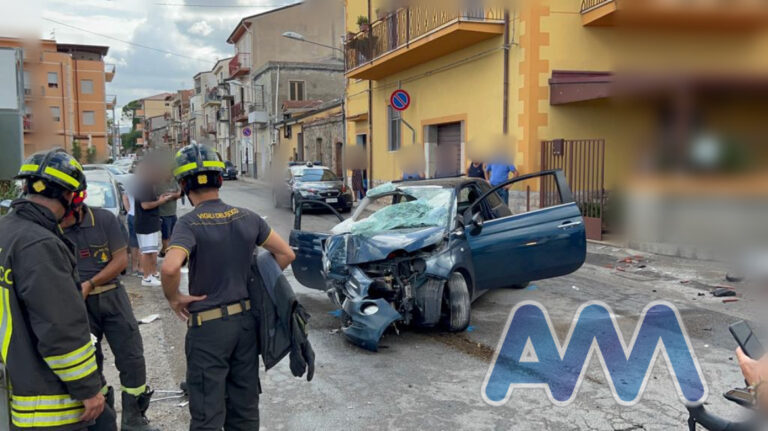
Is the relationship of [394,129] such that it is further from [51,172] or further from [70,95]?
[70,95]

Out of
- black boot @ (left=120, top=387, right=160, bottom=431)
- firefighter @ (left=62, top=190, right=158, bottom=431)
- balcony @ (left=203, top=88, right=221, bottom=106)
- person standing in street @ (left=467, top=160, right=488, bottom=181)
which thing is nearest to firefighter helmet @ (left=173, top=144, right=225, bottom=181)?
firefighter @ (left=62, top=190, right=158, bottom=431)

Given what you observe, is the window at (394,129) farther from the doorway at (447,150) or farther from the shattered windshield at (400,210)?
the shattered windshield at (400,210)

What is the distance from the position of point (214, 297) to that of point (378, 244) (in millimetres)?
2735

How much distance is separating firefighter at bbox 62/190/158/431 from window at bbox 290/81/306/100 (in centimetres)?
3997

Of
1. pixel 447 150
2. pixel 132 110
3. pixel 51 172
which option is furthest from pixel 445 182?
pixel 132 110

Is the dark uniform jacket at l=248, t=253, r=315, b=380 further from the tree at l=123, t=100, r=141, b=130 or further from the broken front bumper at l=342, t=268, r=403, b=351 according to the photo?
the tree at l=123, t=100, r=141, b=130

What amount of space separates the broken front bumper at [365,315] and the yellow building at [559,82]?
2238 mm

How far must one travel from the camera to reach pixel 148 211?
27.1 feet

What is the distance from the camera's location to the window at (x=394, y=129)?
Result: 19.3 m

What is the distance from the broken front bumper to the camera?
215 inches

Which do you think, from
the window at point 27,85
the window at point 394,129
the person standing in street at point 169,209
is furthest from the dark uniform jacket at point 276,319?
the window at point 394,129

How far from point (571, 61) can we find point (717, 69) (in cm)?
940

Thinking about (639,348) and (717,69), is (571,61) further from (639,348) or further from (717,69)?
(717,69)

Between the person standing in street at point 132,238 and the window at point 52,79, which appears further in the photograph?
the window at point 52,79
